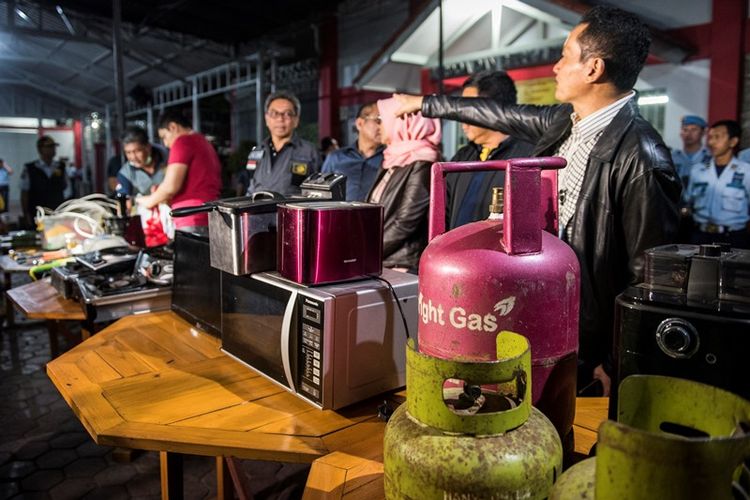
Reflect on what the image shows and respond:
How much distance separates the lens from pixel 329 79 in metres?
12.6

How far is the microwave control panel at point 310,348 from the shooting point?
140 centimetres

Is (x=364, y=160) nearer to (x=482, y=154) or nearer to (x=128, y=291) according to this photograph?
(x=482, y=154)

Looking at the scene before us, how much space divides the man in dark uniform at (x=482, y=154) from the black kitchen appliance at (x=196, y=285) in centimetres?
118

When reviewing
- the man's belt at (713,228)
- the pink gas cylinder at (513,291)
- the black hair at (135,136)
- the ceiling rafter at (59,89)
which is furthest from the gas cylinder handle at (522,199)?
the ceiling rafter at (59,89)

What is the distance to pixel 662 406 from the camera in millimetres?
793

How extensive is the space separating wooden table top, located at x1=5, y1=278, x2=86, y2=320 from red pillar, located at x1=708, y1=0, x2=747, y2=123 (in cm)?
670

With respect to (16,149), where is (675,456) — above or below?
below

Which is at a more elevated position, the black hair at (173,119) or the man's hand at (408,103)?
the black hair at (173,119)

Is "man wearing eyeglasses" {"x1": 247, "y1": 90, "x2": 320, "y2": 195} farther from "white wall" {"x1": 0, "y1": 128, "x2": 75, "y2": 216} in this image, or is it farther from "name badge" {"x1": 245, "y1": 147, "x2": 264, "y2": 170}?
"white wall" {"x1": 0, "y1": 128, "x2": 75, "y2": 216}

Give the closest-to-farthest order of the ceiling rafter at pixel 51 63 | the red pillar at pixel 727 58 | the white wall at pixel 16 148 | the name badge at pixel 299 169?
the name badge at pixel 299 169 < the red pillar at pixel 727 58 < the ceiling rafter at pixel 51 63 < the white wall at pixel 16 148

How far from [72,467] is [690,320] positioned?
311cm

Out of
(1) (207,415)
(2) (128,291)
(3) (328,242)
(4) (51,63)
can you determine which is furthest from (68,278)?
(4) (51,63)

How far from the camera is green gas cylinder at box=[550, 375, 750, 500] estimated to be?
60 cm

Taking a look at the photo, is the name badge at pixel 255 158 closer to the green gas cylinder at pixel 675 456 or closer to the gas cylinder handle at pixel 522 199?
the gas cylinder handle at pixel 522 199
